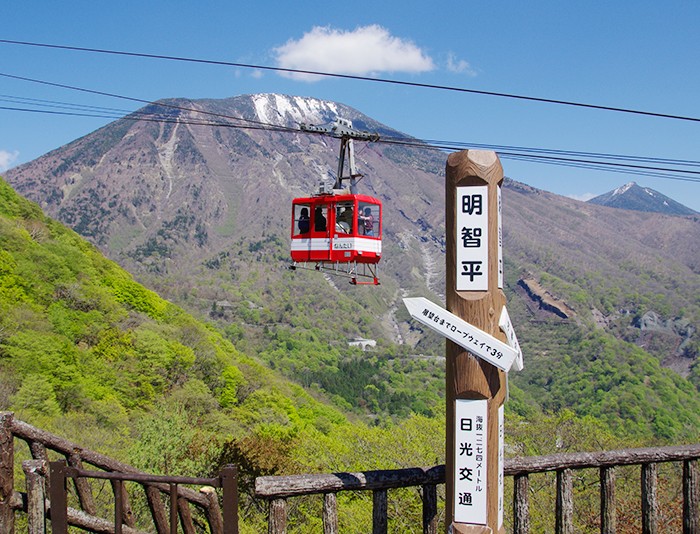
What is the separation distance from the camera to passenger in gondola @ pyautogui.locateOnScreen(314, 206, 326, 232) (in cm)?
1138

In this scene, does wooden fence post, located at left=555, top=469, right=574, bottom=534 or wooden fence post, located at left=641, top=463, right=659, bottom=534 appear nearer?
wooden fence post, located at left=555, top=469, right=574, bottom=534

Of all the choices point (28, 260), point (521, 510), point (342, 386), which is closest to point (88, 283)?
point (28, 260)

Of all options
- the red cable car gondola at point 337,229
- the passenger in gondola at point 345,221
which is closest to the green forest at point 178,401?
the red cable car gondola at point 337,229

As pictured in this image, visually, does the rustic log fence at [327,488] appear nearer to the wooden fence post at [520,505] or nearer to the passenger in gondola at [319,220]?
the wooden fence post at [520,505]

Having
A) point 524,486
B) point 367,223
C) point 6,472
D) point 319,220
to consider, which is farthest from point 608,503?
point 319,220

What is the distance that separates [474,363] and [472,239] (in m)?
0.61

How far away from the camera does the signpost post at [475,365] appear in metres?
3.10

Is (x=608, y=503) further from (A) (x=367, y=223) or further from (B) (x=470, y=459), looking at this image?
Answer: (A) (x=367, y=223)

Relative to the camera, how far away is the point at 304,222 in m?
11.6

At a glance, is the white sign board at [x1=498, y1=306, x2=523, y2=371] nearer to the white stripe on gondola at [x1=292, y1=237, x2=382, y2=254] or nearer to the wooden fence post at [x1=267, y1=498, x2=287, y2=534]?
the wooden fence post at [x1=267, y1=498, x2=287, y2=534]

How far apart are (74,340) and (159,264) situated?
486 feet

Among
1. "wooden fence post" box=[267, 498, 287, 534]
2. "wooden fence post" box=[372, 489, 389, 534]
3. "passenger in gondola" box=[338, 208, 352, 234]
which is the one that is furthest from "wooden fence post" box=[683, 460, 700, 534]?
"passenger in gondola" box=[338, 208, 352, 234]

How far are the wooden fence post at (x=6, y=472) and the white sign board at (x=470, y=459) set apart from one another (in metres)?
2.51

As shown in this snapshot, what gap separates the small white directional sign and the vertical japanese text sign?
0.07 meters
